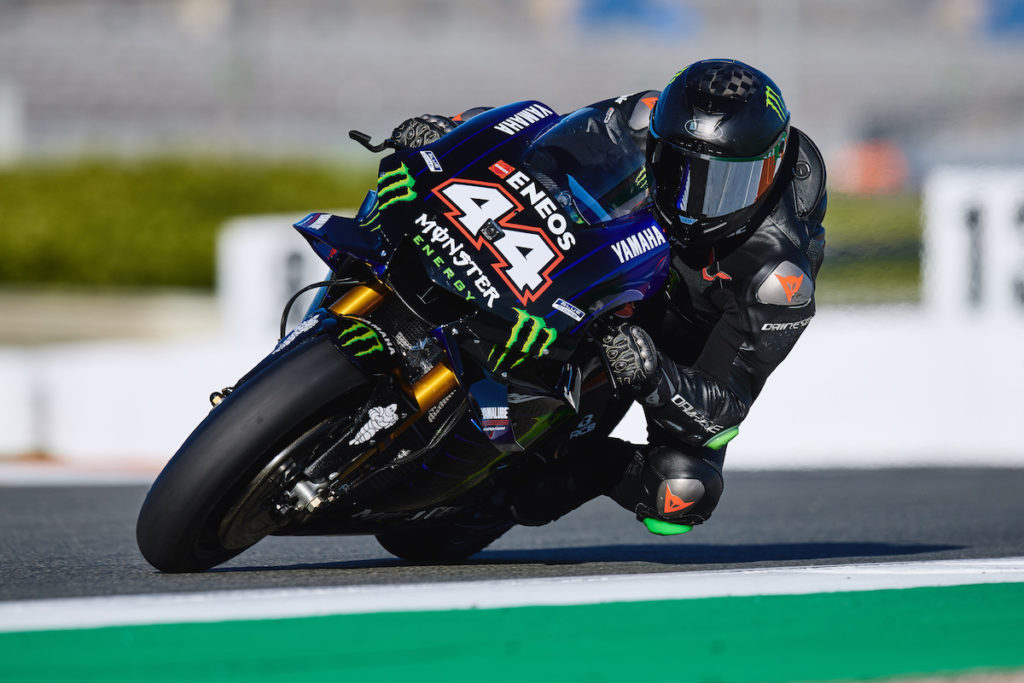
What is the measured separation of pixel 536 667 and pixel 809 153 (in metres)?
2.12

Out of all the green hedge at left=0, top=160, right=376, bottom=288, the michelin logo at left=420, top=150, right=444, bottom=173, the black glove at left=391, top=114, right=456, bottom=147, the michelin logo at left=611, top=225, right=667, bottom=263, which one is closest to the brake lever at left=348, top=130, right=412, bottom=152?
the black glove at left=391, top=114, right=456, bottom=147

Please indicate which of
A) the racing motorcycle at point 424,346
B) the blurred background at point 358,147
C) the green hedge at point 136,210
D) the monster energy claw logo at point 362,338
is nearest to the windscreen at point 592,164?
the racing motorcycle at point 424,346

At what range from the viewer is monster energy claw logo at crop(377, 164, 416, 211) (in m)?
3.70

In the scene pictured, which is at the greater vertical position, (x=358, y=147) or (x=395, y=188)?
(x=395, y=188)

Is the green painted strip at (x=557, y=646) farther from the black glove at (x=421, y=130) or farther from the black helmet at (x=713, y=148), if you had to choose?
the black glove at (x=421, y=130)

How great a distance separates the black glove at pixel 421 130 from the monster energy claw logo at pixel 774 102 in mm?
890

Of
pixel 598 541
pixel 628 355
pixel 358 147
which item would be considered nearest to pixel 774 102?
pixel 628 355

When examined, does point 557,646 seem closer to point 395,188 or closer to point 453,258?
point 453,258

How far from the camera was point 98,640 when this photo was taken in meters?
2.88

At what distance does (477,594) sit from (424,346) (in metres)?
0.62

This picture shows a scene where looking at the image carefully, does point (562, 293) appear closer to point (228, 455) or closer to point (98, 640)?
point (228, 455)

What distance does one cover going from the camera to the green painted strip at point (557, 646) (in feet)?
8.84

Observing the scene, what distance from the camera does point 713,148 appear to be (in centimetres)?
389

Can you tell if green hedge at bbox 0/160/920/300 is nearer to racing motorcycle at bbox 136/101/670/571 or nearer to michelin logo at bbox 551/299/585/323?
racing motorcycle at bbox 136/101/670/571
